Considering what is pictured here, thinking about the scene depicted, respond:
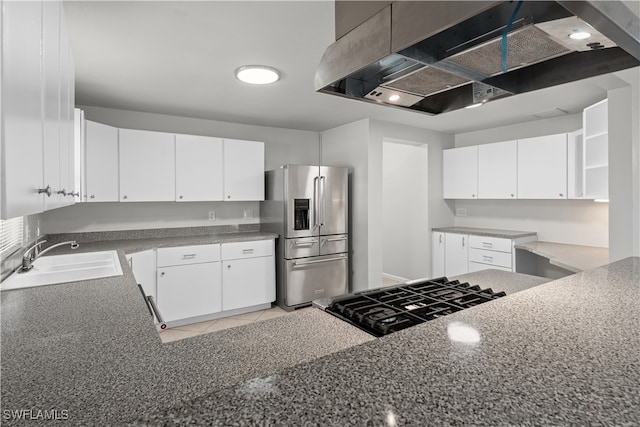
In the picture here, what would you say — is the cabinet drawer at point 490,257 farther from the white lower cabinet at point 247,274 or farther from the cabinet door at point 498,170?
the white lower cabinet at point 247,274

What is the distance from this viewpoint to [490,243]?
3865 millimetres

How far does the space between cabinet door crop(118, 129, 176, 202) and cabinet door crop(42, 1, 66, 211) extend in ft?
7.03

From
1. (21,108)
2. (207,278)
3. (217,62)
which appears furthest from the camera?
(207,278)

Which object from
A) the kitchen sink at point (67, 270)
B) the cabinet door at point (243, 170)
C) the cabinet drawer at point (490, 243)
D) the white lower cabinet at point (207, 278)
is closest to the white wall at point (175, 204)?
the cabinet door at point (243, 170)

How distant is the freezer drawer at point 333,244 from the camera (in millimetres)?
3979

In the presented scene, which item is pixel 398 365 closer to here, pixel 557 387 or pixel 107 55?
pixel 557 387

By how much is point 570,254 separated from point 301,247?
2.73 metres

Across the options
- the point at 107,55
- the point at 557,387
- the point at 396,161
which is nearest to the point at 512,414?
the point at 557,387

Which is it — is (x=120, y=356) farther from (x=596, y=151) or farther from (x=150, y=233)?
(x=596, y=151)

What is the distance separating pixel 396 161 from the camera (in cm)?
533

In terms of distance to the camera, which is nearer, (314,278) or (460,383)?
(460,383)

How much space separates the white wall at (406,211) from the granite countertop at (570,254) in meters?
1.40

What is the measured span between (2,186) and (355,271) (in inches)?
151

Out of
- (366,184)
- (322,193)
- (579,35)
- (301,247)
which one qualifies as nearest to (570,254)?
(366,184)
